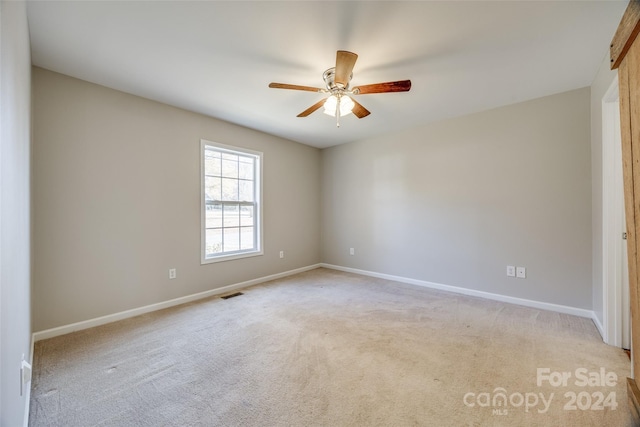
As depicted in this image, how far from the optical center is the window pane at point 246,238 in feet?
13.3

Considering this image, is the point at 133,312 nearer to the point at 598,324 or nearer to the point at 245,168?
the point at 245,168

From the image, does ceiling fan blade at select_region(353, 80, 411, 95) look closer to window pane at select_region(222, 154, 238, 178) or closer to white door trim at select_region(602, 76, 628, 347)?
white door trim at select_region(602, 76, 628, 347)

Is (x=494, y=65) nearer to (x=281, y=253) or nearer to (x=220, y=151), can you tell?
(x=220, y=151)

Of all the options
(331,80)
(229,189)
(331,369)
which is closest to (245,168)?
(229,189)

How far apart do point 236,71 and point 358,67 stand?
3.64ft

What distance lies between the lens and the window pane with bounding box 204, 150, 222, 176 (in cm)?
358

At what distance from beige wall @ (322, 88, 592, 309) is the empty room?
3 centimetres

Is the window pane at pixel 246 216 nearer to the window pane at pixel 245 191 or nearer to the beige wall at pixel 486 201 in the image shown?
the window pane at pixel 245 191

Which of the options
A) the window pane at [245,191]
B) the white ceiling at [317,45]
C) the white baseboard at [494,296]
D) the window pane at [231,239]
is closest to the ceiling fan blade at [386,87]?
the white ceiling at [317,45]

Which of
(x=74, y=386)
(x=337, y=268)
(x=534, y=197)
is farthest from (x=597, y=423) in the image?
(x=337, y=268)

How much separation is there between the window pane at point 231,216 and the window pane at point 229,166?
473 millimetres

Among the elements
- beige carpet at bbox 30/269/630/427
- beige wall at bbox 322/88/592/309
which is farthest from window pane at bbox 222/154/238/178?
beige wall at bbox 322/88/592/309

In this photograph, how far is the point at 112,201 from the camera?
2.71 meters

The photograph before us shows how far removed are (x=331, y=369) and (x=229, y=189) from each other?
2865mm
